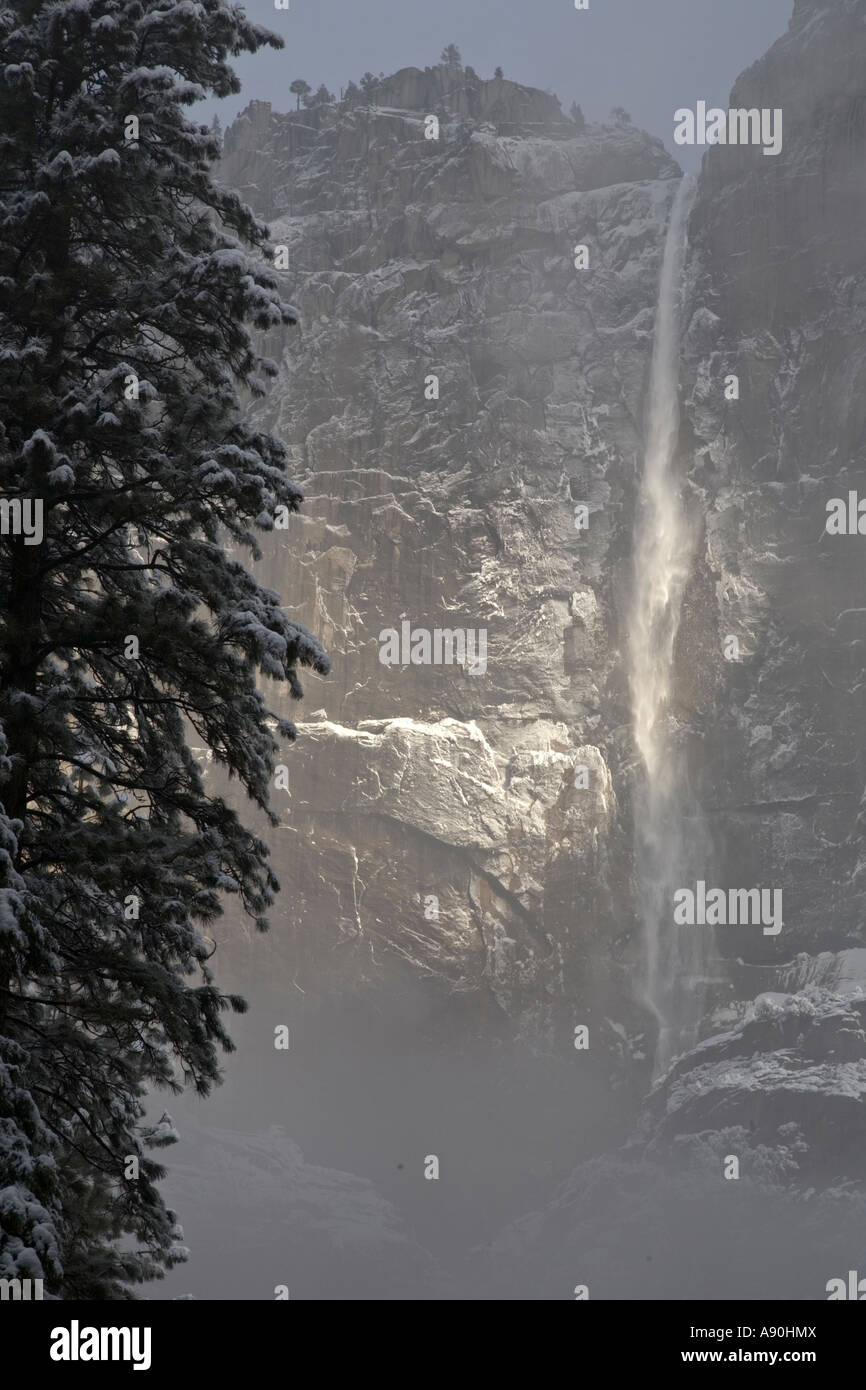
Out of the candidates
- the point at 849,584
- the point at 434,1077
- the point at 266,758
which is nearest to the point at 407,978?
the point at 434,1077

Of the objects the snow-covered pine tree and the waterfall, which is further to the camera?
the waterfall

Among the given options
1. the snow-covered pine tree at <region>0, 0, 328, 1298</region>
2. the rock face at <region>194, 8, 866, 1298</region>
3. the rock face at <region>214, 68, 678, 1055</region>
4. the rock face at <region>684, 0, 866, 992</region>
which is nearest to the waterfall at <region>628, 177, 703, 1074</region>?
the rock face at <region>194, 8, 866, 1298</region>

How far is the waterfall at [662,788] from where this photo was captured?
85500 mm

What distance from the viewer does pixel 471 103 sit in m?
101

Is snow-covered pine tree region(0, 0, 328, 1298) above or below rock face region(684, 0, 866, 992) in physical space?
below

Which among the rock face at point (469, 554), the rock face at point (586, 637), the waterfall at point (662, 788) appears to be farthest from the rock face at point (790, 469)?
the rock face at point (469, 554)

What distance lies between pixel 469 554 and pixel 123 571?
74.2 meters

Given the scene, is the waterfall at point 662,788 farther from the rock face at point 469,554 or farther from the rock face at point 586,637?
the rock face at point 469,554

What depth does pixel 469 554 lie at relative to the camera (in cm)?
8631

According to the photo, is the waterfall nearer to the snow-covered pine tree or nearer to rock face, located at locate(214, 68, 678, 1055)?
rock face, located at locate(214, 68, 678, 1055)

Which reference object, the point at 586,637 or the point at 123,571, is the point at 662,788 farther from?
the point at 123,571

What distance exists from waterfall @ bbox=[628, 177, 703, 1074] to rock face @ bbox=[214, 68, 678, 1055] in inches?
49.0

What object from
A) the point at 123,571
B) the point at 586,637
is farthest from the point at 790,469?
the point at 123,571

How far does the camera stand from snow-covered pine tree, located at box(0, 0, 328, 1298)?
1148cm
